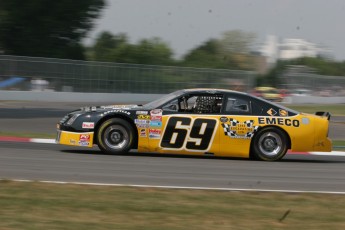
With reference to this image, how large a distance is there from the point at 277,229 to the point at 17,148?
747 cm

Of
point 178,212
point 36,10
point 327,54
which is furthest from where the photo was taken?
point 327,54

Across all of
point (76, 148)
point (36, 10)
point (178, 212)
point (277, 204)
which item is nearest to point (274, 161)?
point (76, 148)

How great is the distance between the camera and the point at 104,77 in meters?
42.6

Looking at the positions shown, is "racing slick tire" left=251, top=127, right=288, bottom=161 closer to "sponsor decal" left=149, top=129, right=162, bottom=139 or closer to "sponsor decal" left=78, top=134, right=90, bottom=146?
"sponsor decal" left=149, top=129, right=162, bottom=139

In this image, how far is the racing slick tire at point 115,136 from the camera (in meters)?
11.4

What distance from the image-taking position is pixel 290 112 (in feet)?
39.3

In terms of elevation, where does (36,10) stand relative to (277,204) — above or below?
above

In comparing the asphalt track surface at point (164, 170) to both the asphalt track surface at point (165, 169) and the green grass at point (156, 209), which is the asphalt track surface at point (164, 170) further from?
the green grass at point (156, 209)

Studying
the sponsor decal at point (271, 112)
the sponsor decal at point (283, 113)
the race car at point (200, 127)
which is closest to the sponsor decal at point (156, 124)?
the race car at point (200, 127)

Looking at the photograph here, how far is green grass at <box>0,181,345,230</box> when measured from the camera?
5.76m

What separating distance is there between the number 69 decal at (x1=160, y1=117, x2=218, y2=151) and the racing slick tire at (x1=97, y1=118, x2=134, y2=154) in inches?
25.3

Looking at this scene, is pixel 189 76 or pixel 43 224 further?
pixel 189 76

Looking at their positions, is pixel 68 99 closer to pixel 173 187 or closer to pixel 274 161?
pixel 274 161

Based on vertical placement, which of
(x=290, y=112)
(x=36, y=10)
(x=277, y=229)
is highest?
(x=36, y=10)
